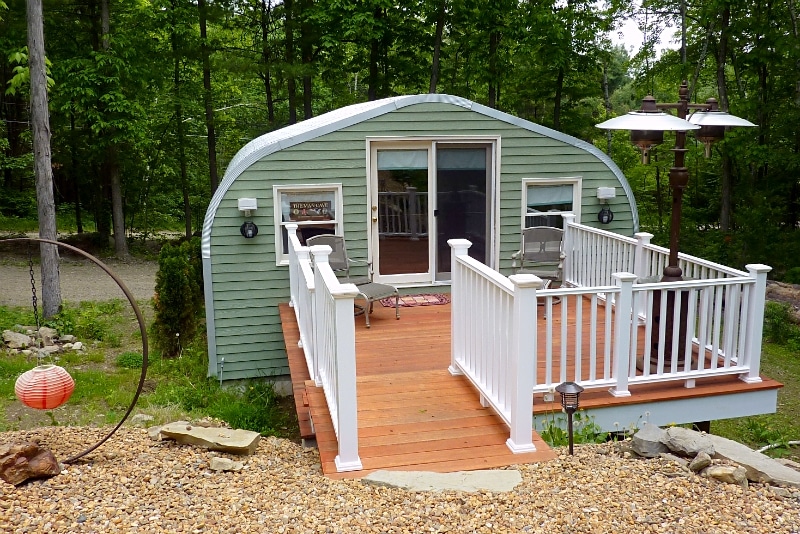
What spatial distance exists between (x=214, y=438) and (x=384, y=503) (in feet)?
4.66

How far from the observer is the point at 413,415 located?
4422 millimetres

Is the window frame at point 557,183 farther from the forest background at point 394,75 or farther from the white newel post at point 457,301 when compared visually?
the forest background at point 394,75

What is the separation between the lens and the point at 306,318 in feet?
17.2

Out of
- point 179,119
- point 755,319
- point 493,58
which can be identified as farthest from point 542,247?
point 179,119

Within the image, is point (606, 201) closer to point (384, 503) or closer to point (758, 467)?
point (758, 467)

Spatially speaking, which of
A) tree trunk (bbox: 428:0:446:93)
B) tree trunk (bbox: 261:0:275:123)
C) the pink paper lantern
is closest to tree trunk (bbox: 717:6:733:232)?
tree trunk (bbox: 428:0:446:93)

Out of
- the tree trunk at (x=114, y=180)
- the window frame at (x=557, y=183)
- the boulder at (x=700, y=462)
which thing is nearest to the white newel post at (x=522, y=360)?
the boulder at (x=700, y=462)

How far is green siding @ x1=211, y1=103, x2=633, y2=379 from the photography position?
7359 millimetres

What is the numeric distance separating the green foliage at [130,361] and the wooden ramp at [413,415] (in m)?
3.08

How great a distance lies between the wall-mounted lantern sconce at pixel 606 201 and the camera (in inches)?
319

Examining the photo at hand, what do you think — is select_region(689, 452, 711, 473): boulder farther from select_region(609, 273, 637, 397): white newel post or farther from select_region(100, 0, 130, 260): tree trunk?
select_region(100, 0, 130, 260): tree trunk

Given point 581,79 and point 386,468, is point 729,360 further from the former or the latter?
point 581,79

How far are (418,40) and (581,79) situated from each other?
3916 mm

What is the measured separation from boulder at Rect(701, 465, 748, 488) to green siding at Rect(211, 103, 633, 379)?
492 centimetres
